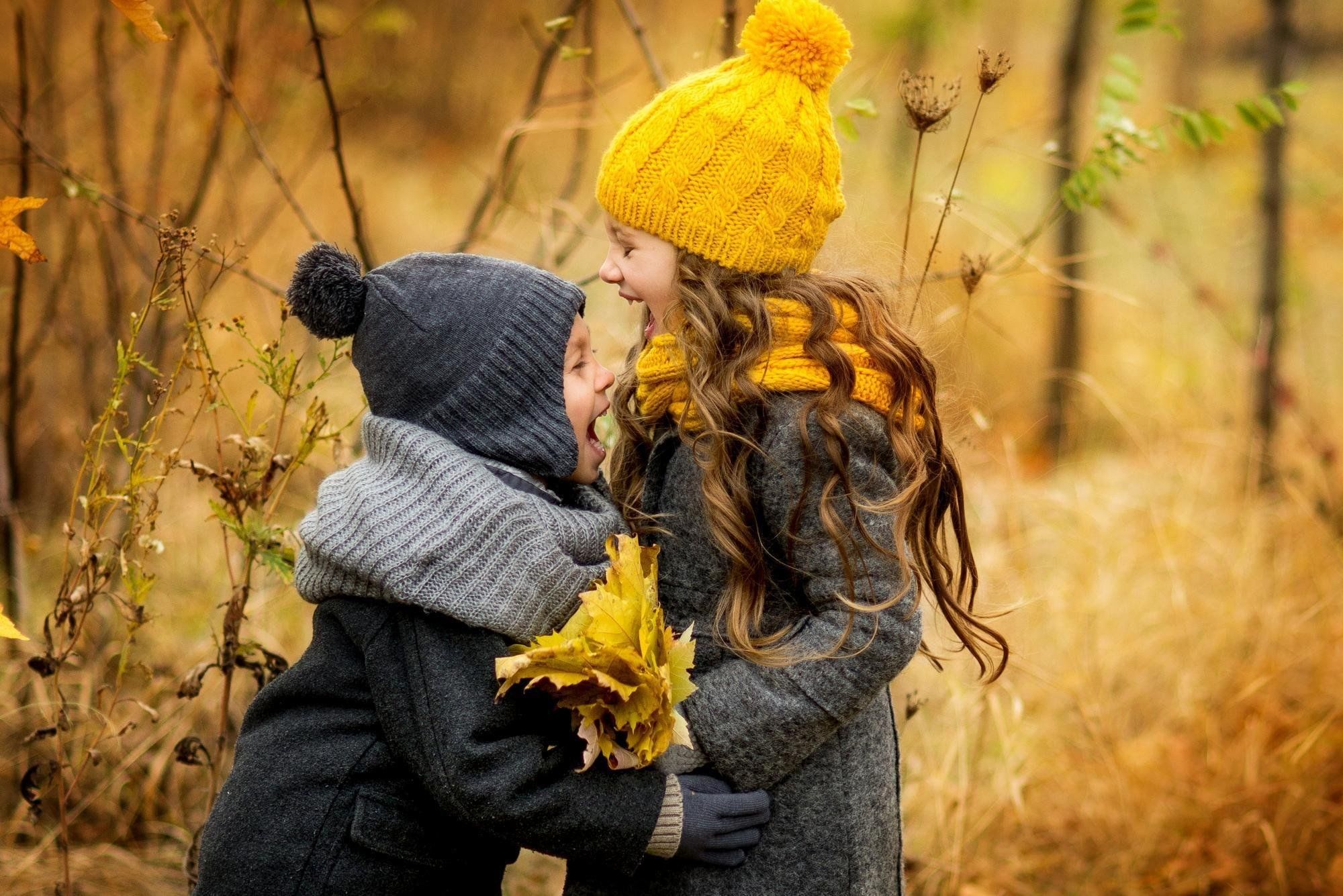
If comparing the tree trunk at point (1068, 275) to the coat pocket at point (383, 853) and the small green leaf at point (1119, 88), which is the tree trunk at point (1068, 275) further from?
the coat pocket at point (383, 853)

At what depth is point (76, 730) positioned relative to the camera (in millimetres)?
2963

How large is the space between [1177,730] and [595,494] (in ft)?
9.16

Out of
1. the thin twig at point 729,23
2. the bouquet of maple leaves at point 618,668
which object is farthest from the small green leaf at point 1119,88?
the bouquet of maple leaves at point 618,668

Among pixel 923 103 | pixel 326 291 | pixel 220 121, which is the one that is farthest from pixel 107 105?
pixel 923 103

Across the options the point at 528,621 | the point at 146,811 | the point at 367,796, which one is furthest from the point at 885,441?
the point at 146,811

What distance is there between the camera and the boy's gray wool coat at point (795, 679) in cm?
165

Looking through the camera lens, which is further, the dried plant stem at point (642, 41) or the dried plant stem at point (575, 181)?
the dried plant stem at point (575, 181)

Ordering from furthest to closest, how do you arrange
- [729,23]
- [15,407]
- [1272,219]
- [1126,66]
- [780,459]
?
[1272,219] < [15,407] < [1126,66] < [729,23] < [780,459]

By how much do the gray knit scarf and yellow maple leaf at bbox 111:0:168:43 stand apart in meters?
0.68

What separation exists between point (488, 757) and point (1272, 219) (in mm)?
4703

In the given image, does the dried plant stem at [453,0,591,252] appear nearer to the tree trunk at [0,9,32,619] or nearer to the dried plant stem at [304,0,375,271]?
the dried plant stem at [304,0,375,271]

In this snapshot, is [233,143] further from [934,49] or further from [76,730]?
[934,49]

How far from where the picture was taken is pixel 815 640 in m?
1.65

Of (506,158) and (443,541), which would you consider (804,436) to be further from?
(506,158)
